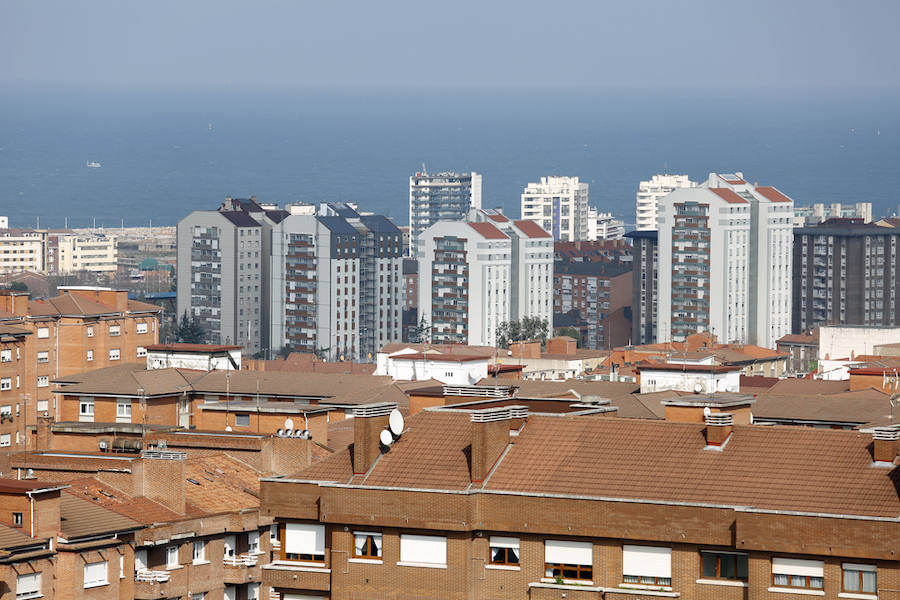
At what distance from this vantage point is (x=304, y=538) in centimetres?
2130

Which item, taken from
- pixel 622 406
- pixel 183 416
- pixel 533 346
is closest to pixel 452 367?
pixel 183 416

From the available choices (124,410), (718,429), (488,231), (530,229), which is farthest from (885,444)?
(530,229)

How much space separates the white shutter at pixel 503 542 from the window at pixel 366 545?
3.56 ft

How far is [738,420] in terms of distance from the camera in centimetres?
2723

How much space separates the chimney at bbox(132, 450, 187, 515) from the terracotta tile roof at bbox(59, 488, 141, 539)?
1.19 metres

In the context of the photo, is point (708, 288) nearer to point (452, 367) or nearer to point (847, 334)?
point (847, 334)

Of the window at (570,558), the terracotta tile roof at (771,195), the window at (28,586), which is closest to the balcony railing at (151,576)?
the window at (28,586)

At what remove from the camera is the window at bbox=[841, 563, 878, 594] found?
18.9 m

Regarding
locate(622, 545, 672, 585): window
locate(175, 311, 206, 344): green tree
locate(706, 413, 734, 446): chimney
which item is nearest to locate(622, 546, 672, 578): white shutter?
locate(622, 545, 672, 585): window

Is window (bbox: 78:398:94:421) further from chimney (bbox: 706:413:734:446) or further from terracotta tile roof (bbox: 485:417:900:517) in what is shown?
chimney (bbox: 706:413:734:446)

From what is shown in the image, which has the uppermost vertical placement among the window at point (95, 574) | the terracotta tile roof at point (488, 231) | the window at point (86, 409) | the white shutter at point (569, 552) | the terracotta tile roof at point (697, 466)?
the terracotta tile roof at point (488, 231)

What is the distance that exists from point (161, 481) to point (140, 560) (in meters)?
1.78

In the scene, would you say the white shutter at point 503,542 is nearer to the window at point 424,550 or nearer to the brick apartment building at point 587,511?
the brick apartment building at point 587,511

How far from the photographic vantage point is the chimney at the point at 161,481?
28.2 m
